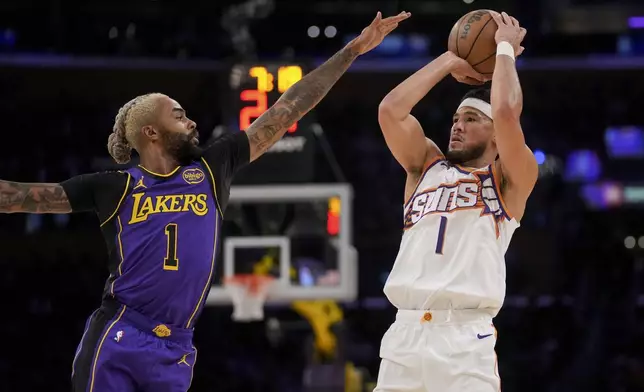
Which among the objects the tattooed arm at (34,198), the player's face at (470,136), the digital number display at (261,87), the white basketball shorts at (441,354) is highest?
the digital number display at (261,87)

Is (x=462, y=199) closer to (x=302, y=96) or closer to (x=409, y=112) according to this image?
(x=409, y=112)

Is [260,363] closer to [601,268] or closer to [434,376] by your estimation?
[601,268]

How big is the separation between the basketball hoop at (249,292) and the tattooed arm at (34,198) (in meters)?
5.89

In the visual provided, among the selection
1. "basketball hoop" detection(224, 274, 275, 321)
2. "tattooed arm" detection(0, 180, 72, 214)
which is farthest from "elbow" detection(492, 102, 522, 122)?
"basketball hoop" detection(224, 274, 275, 321)

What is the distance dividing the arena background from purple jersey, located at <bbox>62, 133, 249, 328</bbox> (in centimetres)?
1079

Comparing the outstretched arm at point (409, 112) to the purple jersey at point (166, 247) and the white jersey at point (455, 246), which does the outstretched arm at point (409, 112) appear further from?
the purple jersey at point (166, 247)

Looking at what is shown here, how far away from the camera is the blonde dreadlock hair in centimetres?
451

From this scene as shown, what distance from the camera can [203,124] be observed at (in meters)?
16.5

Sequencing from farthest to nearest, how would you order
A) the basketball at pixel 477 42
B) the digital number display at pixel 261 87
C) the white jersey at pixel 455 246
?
the digital number display at pixel 261 87, the basketball at pixel 477 42, the white jersey at pixel 455 246

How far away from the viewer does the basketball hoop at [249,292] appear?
10125 mm

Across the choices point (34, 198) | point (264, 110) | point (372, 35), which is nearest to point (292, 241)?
point (264, 110)

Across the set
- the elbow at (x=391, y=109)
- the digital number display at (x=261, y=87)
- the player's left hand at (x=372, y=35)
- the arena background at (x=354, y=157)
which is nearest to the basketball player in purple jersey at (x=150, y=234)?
the elbow at (x=391, y=109)

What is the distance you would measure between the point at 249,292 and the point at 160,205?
594 cm

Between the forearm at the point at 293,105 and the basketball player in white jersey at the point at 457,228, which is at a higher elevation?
the forearm at the point at 293,105
